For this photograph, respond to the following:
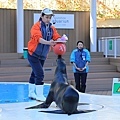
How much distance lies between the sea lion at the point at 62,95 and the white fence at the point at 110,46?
31.2ft

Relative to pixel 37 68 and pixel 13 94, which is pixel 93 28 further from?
pixel 37 68

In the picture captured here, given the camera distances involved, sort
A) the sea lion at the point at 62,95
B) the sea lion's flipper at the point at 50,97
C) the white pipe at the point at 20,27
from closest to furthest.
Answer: the sea lion at the point at 62,95 < the sea lion's flipper at the point at 50,97 < the white pipe at the point at 20,27

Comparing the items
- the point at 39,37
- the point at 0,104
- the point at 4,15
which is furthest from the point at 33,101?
the point at 4,15

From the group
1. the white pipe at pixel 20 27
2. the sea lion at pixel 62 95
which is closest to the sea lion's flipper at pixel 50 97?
the sea lion at pixel 62 95

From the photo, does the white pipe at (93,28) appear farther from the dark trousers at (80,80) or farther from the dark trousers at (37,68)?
the dark trousers at (37,68)

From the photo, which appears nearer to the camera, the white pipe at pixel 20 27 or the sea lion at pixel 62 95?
the sea lion at pixel 62 95

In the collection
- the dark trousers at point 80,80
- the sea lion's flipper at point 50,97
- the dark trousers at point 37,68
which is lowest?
the dark trousers at point 80,80

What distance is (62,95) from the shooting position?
469 centimetres

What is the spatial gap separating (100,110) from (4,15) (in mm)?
10838

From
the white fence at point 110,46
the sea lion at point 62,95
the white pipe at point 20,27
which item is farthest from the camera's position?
the white fence at point 110,46

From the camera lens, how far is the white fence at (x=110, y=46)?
582 inches

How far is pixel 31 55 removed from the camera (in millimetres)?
5773

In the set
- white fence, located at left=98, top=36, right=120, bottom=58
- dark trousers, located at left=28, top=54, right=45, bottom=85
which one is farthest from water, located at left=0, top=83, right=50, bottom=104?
white fence, located at left=98, top=36, right=120, bottom=58

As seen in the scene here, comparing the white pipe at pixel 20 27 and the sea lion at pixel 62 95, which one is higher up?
the white pipe at pixel 20 27
